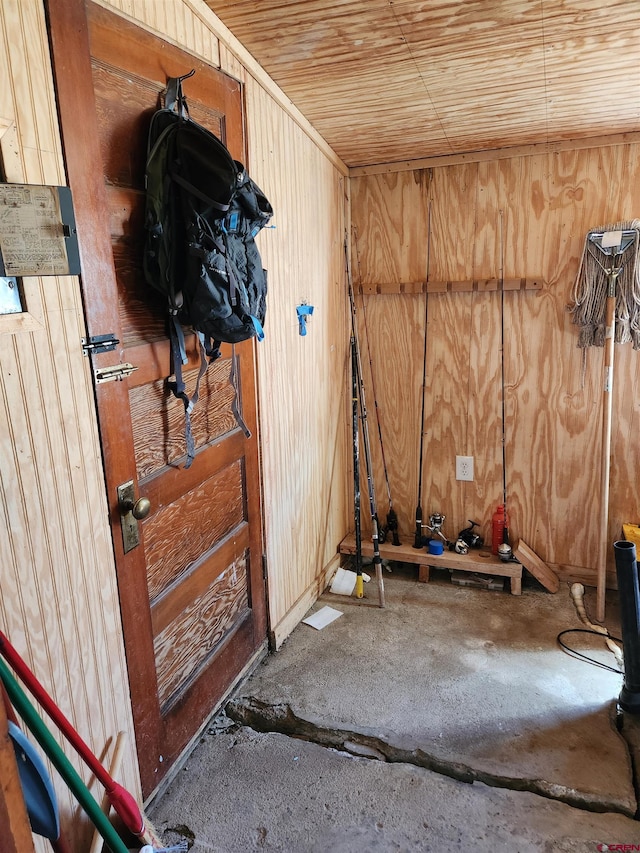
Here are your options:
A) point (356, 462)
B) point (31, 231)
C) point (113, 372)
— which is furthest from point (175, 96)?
point (356, 462)

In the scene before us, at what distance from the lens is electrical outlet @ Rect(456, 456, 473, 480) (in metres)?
3.12

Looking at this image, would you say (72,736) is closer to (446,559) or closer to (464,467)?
(446,559)

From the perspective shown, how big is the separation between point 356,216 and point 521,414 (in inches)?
56.4

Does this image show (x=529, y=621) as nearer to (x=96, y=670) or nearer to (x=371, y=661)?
(x=371, y=661)

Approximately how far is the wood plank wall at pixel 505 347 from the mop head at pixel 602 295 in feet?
0.26

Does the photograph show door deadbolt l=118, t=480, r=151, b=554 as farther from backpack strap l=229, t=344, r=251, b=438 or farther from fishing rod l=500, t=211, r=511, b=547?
fishing rod l=500, t=211, r=511, b=547

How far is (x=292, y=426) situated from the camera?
99.4 inches

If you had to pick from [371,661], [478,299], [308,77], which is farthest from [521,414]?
[308,77]

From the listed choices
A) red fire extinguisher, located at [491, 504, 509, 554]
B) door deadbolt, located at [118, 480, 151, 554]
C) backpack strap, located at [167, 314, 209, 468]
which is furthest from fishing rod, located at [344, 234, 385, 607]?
door deadbolt, located at [118, 480, 151, 554]

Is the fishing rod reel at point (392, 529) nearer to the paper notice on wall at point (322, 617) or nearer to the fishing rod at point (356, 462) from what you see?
the fishing rod at point (356, 462)

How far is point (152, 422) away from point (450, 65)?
5.30 ft

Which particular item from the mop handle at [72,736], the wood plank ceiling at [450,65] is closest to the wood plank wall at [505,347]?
the wood plank ceiling at [450,65]

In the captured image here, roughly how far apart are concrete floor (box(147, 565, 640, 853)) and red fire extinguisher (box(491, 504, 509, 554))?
0.48 meters

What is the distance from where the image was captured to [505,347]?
2.95 metres
